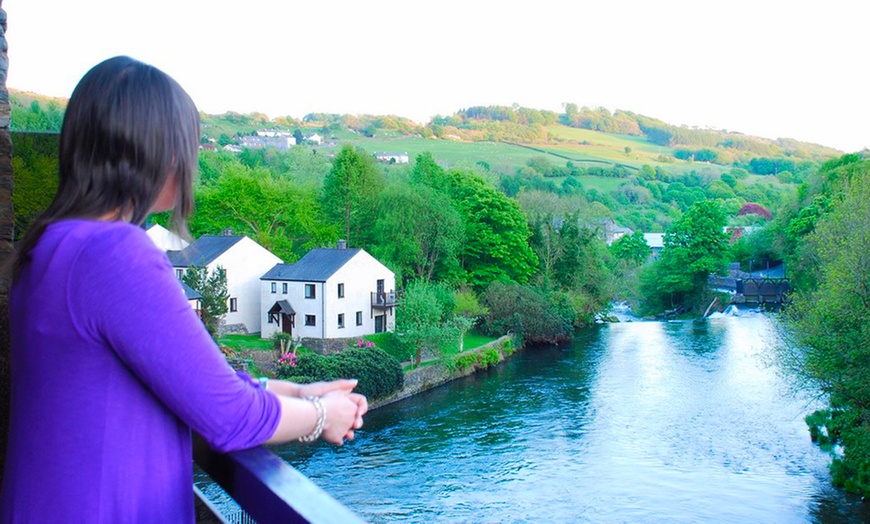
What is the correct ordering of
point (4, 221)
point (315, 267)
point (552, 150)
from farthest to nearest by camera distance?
point (552, 150) < point (315, 267) < point (4, 221)

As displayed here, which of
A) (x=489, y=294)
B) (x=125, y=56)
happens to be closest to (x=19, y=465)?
(x=125, y=56)

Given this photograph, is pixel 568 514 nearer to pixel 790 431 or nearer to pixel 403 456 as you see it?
pixel 403 456

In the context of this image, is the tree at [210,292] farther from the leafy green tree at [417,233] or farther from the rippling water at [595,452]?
the leafy green tree at [417,233]

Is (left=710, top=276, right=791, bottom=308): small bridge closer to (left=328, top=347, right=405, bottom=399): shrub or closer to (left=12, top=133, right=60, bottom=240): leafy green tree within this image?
(left=328, top=347, right=405, bottom=399): shrub

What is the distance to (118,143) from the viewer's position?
123cm

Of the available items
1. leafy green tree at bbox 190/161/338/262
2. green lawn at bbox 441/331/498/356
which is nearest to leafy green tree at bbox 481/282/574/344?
green lawn at bbox 441/331/498/356

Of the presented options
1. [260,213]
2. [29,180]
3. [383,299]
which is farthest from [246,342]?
[29,180]

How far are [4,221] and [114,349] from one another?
1336mm

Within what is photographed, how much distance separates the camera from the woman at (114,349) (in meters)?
1.12

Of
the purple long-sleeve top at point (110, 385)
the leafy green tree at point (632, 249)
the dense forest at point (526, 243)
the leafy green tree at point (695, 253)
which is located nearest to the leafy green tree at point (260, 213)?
the dense forest at point (526, 243)

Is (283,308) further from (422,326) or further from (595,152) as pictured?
(595,152)

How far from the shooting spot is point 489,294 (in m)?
34.3

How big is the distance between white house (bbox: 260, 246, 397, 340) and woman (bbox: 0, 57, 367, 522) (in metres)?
26.1

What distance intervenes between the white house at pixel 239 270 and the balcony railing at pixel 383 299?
4144 mm
